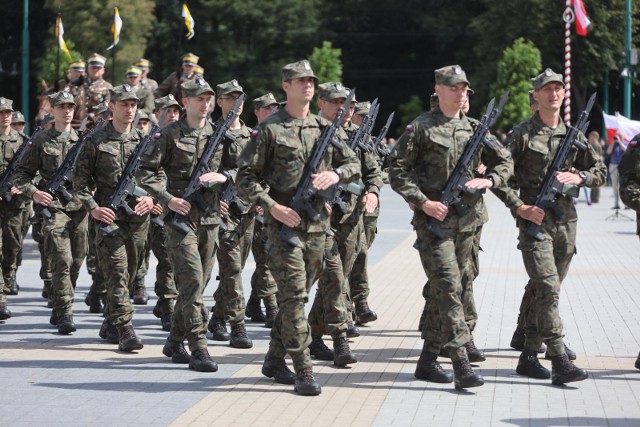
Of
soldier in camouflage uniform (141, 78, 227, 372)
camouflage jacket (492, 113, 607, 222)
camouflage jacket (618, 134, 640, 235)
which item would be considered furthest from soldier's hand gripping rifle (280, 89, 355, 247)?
camouflage jacket (618, 134, 640, 235)

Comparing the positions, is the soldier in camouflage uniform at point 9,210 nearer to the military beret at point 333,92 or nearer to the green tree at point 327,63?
the military beret at point 333,92

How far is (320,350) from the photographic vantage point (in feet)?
34.2

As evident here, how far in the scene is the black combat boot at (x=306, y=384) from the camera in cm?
882

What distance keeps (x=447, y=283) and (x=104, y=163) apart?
12.0ft

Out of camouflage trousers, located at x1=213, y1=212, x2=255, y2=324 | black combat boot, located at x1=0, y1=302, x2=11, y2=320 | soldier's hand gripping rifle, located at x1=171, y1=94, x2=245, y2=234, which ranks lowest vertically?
black combat boot, located at x1=0, y1=302, x2=11, y2=320

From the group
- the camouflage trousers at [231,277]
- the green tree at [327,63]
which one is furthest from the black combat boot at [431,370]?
the green tree at [327,63]

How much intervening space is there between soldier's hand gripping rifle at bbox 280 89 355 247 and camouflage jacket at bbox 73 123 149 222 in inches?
103

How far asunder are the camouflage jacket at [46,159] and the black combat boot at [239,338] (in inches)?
97.7

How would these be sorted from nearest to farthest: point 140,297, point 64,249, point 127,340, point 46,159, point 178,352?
point 178,352, point 127,340, point 64,249, point 46,159, point 140,297

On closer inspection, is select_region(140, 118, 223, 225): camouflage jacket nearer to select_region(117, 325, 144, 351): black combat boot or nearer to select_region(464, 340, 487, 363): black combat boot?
select_region(117, 325, 144, 351): black combat boot

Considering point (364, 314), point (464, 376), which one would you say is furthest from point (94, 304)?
point (464, 376)

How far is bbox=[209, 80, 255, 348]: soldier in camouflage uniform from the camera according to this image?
10748mm

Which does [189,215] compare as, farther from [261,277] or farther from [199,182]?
[261,277]

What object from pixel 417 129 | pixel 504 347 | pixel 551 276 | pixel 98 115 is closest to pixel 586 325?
pixel 504 347
